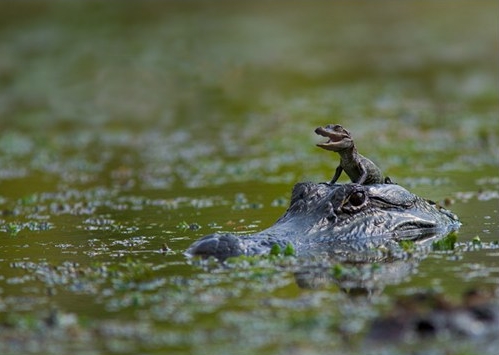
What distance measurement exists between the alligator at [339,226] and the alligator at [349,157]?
11cm

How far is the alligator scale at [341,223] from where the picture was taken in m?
8.74

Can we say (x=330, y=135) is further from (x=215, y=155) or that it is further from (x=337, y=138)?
(x=215, y=155)

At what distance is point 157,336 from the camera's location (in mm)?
6410

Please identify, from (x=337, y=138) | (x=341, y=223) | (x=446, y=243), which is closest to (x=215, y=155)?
(x=337, y=138)

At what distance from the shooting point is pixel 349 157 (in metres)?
9.64

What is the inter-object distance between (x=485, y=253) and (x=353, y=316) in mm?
2391

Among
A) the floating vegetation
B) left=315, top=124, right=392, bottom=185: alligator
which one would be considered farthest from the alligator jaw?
the floating vegetation

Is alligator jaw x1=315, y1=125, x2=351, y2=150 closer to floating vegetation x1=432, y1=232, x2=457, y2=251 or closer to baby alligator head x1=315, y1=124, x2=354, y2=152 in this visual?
baby alligator head x1=315, y1=124, x2=354, y2=152

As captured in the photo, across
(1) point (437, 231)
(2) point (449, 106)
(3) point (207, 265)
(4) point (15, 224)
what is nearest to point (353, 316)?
(3) point (207, 265)

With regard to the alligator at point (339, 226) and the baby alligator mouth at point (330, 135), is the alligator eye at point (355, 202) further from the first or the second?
the baby alligator mouth at point (330, 135)

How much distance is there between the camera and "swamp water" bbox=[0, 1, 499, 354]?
269 inches

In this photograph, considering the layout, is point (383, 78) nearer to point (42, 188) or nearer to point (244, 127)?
point (244, 127)

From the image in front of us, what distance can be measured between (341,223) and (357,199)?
27cm

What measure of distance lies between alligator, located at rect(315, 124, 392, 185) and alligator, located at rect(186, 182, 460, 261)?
0.11 meters
